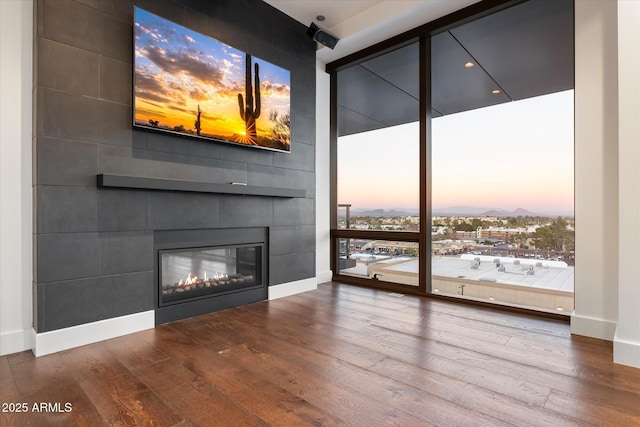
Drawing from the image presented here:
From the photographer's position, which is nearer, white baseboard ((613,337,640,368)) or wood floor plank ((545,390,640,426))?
wood floor plank ((545,390,640,426))

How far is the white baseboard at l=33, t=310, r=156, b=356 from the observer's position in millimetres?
2166

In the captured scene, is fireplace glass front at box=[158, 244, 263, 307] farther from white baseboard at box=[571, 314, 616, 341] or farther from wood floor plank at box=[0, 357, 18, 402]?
white baseboard at box=[571, 314, 616, 341]

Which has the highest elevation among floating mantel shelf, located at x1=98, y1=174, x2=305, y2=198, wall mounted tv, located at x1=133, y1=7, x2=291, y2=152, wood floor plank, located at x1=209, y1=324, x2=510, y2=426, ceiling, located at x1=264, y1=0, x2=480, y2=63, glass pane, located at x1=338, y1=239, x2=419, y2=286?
ceiling, located at x1=264, y1=0, x2=480, y2=63

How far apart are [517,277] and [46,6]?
4.33 meters

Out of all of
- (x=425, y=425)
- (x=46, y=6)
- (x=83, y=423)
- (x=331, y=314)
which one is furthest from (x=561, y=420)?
(x=46, y=6)

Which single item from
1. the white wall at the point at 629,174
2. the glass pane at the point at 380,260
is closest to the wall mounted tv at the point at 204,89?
the glass pane at the point at 380,260

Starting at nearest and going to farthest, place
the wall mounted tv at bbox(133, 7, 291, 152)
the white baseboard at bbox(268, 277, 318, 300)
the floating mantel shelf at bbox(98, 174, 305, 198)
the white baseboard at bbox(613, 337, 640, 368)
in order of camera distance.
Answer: the white baseboard at bbox(613, 337, 640, 368)
the floating mantel shelf at bbox(98, 174, 305, 198)
the wall mounted tv at bbox(133, 7, 291, 152)
the white baseboard at bbox(268, 277, 318, 300)

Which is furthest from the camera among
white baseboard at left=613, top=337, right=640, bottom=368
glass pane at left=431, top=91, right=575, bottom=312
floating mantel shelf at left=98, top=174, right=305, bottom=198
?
A: glass pane at left=431, top=91, right=575, bottom=312

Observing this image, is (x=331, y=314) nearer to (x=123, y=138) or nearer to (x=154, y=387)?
→ (x=154, y=387)

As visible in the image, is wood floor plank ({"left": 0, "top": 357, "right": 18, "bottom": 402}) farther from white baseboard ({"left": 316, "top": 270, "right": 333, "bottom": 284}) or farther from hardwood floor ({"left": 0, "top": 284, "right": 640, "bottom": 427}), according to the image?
white baseboard ({"left": 316, "top": 270, "right": 333, "bottom": 284})

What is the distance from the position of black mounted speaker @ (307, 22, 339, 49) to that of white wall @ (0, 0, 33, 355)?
2.48 meters

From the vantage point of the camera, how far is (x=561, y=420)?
1500 millimetres

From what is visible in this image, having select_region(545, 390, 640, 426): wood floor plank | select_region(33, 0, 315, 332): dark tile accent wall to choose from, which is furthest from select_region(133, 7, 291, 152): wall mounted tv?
select_region(545, 390, 640, 426): wood floor plank

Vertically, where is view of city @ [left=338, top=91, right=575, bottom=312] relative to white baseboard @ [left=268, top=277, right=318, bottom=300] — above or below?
above
